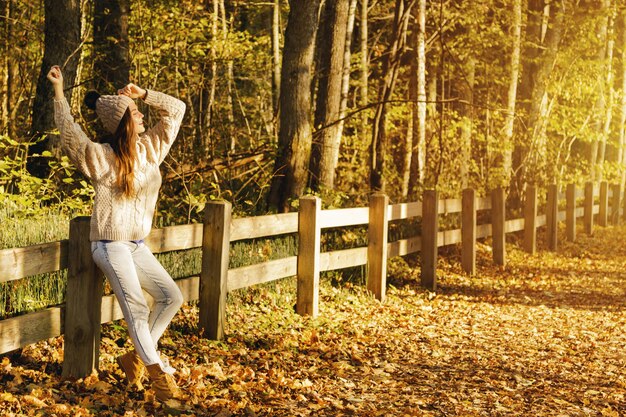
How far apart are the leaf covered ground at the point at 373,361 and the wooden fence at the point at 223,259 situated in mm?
286

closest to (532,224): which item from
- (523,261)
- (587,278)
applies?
(523,261)

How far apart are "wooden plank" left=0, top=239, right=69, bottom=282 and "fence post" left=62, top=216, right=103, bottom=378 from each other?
0.26 feet

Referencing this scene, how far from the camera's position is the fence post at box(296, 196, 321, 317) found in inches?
383

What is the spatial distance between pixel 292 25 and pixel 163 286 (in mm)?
6306

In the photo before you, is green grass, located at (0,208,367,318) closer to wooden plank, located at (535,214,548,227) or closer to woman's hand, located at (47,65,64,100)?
woman's hand, located at (47,65,64,100)

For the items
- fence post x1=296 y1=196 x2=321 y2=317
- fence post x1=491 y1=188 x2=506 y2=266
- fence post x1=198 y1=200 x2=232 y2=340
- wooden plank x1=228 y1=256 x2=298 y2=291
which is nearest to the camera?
fence post x1=198 y1=200 x2=232 y2=340

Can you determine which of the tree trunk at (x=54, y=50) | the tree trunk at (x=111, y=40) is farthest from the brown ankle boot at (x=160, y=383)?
the tree trunk at (x=111, y=40)

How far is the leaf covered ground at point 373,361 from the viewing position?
20.5ft

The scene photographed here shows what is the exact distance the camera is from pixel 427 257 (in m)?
12.8

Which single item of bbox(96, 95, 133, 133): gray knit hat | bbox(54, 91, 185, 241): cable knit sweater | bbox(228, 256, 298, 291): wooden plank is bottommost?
bbox(228, 256, 298, 291): wooden plank

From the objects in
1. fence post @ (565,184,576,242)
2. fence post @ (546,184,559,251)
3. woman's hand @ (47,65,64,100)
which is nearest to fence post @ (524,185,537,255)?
fence post @ (546,184,559,251)

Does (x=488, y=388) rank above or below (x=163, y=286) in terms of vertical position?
below

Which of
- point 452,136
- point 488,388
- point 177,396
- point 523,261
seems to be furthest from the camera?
point 452,136

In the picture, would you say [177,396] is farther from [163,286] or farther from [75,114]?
[75,114]
